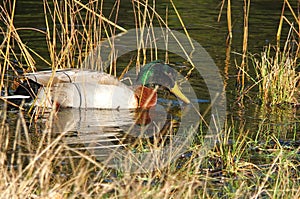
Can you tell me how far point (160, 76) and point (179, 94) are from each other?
1.15ft

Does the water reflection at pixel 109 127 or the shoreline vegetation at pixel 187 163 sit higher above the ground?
the shoreline vegetation at pixel 187 163

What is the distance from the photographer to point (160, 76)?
890 centimetres

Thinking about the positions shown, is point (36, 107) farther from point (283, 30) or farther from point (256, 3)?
point (256, 3)

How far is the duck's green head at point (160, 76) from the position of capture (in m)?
8.77

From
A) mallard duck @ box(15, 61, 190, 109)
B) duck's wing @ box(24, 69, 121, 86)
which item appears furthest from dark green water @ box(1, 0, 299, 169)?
duck's wing @ box(24, 69, 121, 86)

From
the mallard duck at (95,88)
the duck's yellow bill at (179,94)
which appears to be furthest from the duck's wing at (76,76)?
the duck's yellow bill at (179,94)

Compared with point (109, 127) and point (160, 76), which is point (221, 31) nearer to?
point (160, 76)

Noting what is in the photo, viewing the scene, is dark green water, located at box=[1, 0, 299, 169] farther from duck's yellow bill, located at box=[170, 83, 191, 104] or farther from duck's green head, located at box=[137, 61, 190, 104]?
duck's green head, located at box=[137, 61, 190, 104]

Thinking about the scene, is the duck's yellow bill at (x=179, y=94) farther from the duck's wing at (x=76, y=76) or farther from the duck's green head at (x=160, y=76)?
the duck's wing at (x=76, y=76)

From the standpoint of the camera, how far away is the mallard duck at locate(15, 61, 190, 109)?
8297 millimetres

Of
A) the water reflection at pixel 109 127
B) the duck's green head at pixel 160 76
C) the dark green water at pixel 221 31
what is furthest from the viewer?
the duck's green head at pixel 160 76

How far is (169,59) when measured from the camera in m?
10.4

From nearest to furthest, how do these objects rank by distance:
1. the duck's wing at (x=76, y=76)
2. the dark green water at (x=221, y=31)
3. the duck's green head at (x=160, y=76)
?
the dark green water at (x=221, y=31)
the duck's wing at (x=76, y=76)
the duck's green head at (x=160, y=76)

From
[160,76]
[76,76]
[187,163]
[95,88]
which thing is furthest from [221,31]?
[187,163]
